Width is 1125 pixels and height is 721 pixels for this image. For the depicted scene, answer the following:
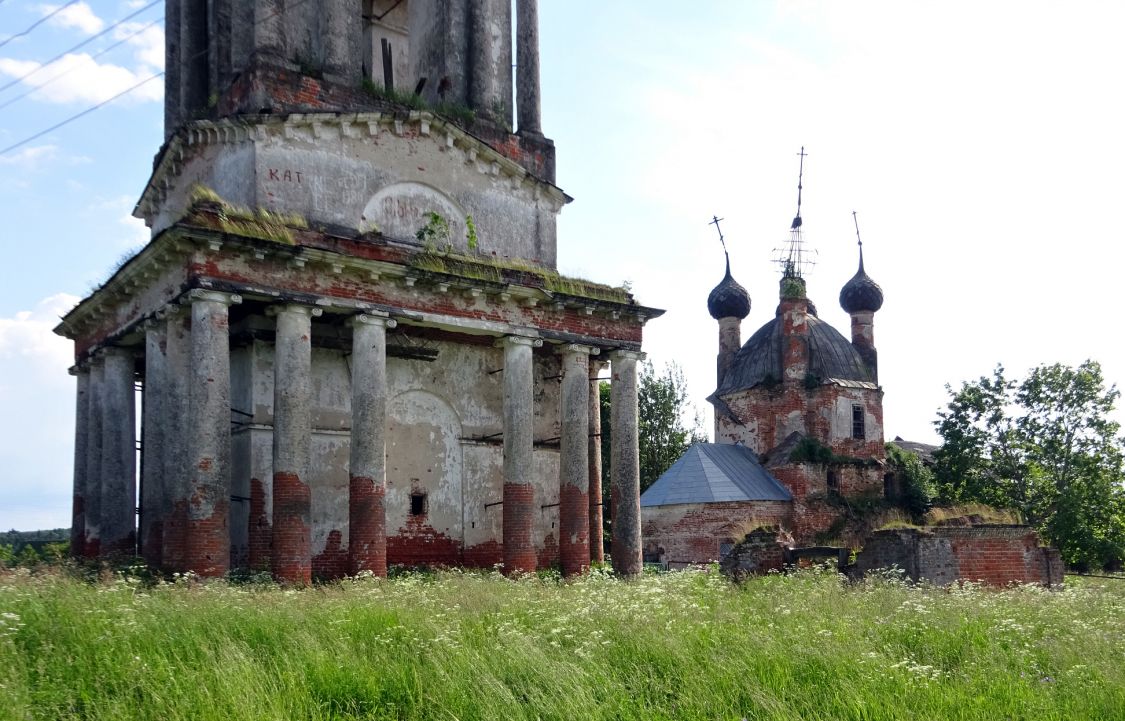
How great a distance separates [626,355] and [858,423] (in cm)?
1934

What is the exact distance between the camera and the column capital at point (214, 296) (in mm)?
12758

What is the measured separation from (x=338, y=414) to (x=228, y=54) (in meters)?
6.83

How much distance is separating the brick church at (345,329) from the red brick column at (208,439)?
3 cm

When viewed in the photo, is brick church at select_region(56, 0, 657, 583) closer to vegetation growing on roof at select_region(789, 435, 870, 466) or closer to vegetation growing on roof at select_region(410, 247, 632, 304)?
vegetation growing on roof at select_region(410, 247, 632, 304)

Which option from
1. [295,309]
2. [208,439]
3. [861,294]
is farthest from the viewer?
[861,294]

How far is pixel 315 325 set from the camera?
50.3 feet

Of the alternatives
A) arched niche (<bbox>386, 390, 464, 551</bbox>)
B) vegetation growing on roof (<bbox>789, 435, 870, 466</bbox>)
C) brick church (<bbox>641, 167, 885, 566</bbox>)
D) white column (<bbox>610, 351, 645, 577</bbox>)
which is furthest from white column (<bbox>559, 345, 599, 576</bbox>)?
vegetation growing on roof (<bbox>789, 435, 870, 466</bbox>)

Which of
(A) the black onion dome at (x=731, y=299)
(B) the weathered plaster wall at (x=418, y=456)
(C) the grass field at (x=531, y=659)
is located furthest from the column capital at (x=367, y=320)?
(A) the black onion dome at (x=731, y=299)

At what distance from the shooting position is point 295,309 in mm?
13570

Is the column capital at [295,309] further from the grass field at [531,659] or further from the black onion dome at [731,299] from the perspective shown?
the black onion dome at [731,299]

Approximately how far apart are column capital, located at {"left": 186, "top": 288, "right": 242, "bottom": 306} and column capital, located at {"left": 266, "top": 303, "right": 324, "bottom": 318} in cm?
61

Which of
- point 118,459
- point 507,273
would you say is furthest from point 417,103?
point 118,459

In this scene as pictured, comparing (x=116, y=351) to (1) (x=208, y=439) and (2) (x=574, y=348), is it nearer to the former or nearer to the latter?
(1) (x=208, y=439)

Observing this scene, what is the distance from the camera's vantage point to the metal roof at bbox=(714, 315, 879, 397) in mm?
34250
